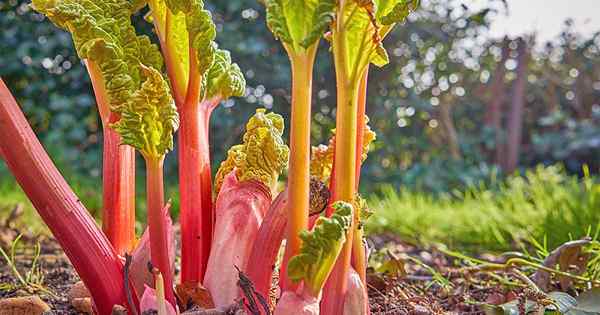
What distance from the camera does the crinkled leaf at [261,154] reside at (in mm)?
995

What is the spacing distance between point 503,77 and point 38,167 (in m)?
5.19

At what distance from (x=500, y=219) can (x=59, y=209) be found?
2.32 meters

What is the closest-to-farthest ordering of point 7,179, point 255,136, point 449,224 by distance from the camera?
point 255,136 → point 449,224 → point 7,179

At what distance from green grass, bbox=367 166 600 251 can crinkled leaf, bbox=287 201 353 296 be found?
5.12ft

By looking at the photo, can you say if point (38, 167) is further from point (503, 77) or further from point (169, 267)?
point (503, 77)

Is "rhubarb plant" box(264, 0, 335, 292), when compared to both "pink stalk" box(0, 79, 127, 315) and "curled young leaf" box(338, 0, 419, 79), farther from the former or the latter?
"pink stalk" box(0, 79, 127, 315)

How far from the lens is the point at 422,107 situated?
499 centimetres

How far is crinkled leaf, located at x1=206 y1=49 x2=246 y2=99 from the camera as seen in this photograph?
41.6 inches

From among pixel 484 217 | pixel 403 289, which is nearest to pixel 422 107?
pixel 484 217

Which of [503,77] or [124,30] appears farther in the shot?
[503,77]

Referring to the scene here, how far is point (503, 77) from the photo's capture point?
559 centimetres

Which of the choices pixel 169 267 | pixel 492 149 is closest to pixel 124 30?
pixel 169 267

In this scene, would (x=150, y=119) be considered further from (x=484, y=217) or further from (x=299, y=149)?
(x=484, y=217)

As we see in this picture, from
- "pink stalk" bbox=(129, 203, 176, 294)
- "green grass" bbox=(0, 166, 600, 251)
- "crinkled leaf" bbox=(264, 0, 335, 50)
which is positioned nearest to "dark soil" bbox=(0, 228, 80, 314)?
"pink stalk" bbox=(129, 203, 176, 294)
